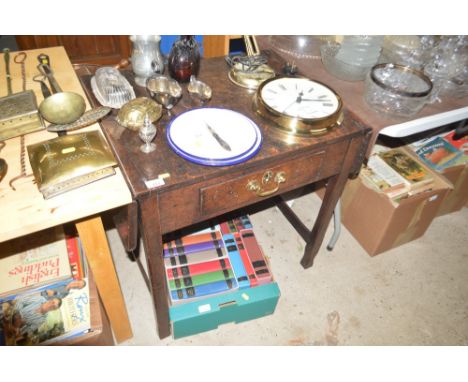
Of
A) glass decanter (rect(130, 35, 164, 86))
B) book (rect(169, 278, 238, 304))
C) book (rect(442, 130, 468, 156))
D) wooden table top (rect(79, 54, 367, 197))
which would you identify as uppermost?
glass decanter (rect(130, 35, 164, 86))

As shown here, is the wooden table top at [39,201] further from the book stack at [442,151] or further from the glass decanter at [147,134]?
the book stack at [442,151]

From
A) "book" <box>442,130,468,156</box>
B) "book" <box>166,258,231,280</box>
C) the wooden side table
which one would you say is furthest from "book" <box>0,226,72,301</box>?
"book" <box>442,130,468,156</box>

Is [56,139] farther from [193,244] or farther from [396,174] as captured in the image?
[396,174]

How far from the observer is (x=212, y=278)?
4.84 ft

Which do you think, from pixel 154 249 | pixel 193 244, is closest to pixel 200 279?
pixel 193 244

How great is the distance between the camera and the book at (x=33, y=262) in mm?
1210

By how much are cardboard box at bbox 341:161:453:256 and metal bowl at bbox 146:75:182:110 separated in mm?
1100

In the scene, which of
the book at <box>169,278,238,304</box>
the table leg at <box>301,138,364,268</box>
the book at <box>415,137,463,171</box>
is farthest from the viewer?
the book at <box>415,137,463,171</box>

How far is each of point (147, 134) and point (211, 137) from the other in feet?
0.62

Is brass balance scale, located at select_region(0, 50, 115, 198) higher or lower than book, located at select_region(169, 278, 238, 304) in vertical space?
higher

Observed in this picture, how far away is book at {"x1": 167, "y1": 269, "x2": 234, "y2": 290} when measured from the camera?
144 centimetres

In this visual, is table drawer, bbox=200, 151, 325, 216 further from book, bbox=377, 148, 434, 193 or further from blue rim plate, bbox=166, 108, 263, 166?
book, bbox=377, 148, 434, 193

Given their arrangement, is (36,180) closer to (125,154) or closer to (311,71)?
(125,154)
